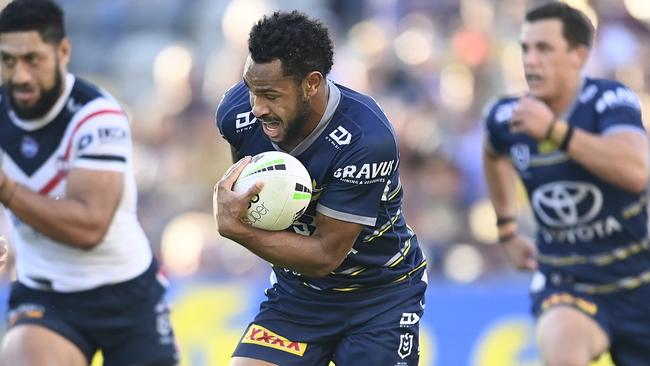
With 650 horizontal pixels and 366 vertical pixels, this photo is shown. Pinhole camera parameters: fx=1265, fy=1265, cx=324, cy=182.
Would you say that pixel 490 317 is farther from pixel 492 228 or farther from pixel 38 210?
pixel 38 210

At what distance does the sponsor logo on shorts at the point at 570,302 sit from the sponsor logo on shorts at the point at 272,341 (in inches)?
89.4

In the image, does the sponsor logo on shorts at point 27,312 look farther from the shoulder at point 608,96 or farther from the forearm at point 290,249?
the shoulder at point 608,96

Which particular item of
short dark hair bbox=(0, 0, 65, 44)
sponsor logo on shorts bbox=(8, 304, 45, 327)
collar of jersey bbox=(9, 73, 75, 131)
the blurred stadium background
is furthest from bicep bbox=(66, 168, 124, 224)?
the blurred stadium background

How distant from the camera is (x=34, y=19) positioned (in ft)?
23.4

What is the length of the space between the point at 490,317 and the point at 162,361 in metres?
4.12

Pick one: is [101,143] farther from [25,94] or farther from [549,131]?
[549,131]

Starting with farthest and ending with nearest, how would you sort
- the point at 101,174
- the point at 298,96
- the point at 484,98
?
the point at 484,98, the point at 101,174, the point at 298,96

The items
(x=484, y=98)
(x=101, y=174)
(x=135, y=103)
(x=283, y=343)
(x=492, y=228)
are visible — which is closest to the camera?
(x=283, y=343)

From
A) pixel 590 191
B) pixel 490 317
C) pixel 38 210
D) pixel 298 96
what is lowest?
pixel 490 317

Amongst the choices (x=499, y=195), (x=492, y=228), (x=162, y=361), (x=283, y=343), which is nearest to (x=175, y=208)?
(x=492, y=228)

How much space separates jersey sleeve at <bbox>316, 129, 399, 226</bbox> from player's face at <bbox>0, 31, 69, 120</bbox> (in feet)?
6.36

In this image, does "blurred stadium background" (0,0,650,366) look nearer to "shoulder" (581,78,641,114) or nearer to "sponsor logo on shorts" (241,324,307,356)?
"shoulder" (581,78,641,114)

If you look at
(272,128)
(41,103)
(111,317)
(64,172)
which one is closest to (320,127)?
(272,128)

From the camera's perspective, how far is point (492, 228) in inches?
477
